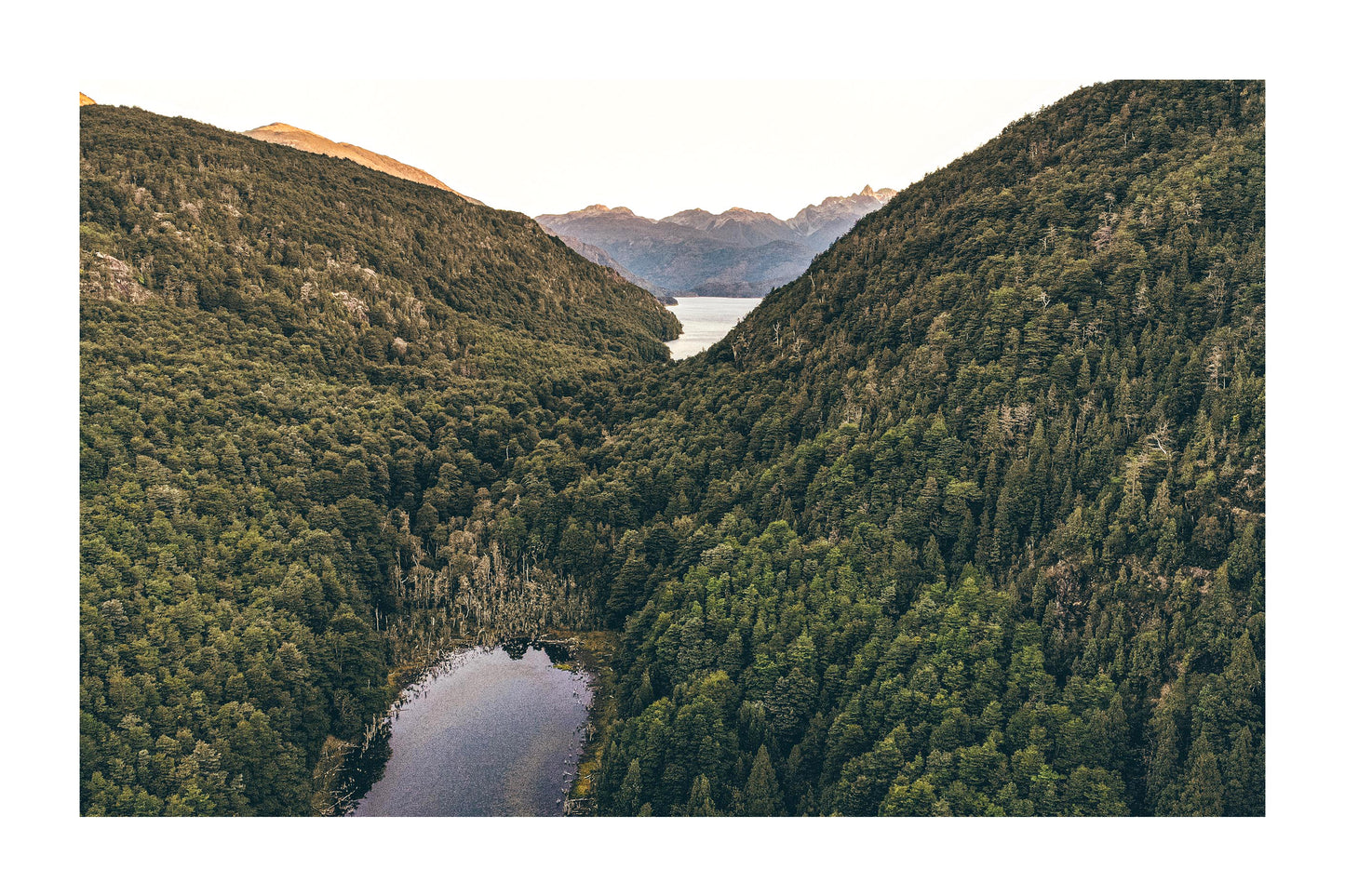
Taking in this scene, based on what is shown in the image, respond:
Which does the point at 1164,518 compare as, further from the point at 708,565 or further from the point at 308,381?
the point at 308,381

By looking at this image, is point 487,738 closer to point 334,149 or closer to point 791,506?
point 791,506

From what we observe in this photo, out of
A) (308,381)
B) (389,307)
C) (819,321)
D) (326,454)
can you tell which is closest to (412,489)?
(326,454)

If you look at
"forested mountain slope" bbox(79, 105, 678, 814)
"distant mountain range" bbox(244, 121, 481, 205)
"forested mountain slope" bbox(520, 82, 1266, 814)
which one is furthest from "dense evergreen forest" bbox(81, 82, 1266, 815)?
"distant mountain range" bbox(244, 121, 481, 205)

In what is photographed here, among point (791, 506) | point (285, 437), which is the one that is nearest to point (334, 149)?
point (285, 437)

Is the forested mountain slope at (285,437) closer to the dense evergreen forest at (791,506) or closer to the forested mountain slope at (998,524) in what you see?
the dense evergreen forest at (791,506)

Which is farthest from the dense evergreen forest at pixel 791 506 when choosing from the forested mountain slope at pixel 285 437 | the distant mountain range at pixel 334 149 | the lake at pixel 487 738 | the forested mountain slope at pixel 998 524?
the distant mountain range at pixel 334 149
